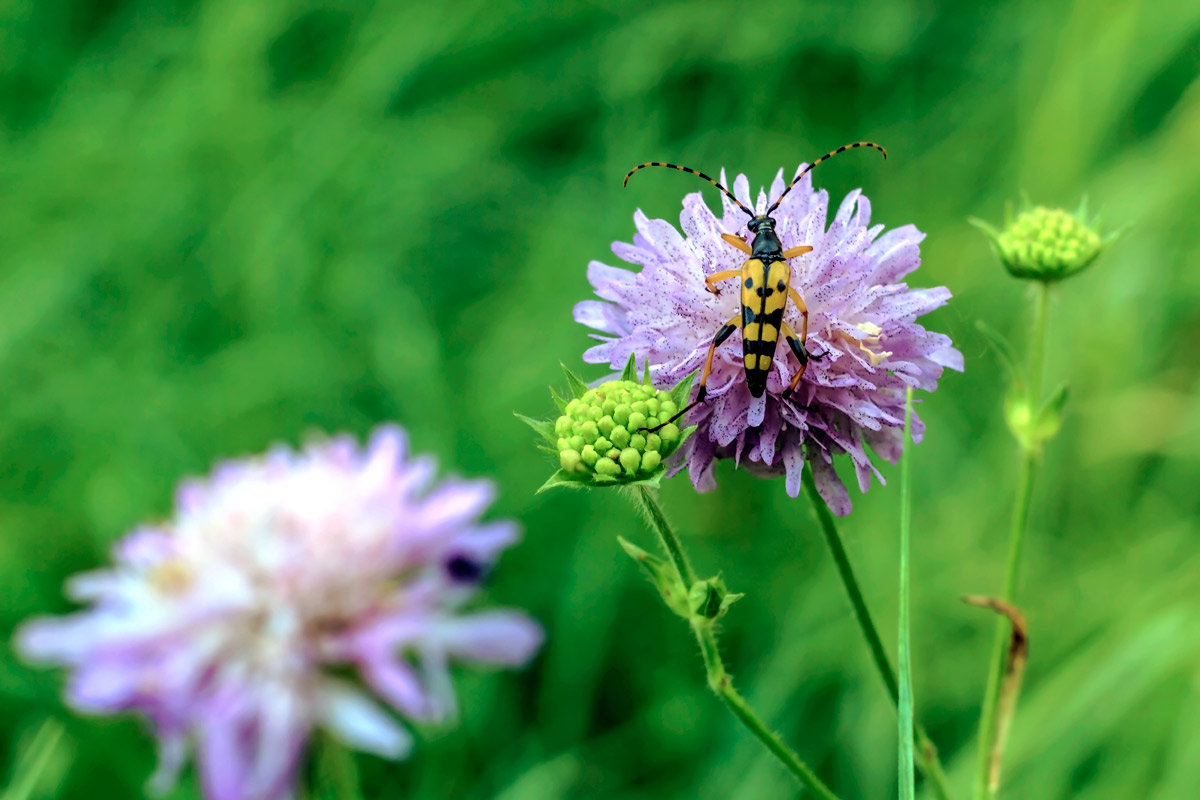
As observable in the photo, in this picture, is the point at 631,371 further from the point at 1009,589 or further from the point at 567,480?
→ the point at 1009,589

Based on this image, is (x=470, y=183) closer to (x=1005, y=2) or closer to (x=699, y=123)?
(x=699, y=123)

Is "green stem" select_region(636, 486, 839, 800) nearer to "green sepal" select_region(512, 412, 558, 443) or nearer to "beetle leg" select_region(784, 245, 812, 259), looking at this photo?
"green sepal" select_region(512, 412, 558, 443)

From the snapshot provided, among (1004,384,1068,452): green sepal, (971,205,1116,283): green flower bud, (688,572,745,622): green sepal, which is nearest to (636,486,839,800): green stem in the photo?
(688,572,745,622): green sepal

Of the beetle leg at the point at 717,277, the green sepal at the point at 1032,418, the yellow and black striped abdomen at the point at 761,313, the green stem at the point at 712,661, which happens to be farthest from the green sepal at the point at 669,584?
the green sepal at the point at 1032,418

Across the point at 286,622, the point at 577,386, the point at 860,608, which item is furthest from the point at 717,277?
the point at 286,622

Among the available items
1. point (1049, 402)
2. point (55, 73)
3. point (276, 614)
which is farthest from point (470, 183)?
point (1049, 402)
